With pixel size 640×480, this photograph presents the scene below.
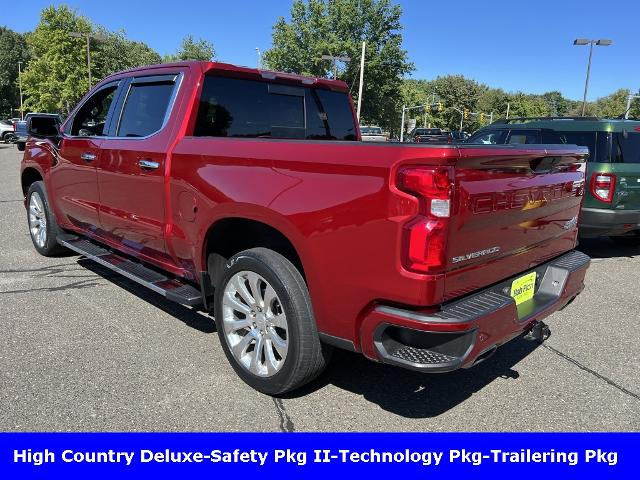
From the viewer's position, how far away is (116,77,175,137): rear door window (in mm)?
3844

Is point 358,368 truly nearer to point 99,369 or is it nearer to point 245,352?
point 245,352

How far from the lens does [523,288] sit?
9.76ft

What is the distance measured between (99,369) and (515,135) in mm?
6810

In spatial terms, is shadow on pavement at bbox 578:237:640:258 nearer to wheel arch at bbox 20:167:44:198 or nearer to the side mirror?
the side mirror

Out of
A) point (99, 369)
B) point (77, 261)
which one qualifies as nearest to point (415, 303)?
point (99, 369)

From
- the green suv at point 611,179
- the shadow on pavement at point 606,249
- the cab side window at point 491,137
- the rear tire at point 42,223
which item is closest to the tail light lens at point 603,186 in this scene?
the green suv at point 611,179

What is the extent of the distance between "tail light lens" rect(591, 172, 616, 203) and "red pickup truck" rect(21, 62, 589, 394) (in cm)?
344

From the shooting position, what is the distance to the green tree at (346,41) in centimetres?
5091

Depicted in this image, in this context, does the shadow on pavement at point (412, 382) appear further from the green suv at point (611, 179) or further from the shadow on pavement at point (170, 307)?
the green suv at point (611, 179)

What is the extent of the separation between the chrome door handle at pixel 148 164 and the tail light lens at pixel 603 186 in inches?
212

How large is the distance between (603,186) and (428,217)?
5237 mm

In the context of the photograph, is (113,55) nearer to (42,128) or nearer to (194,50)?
(194,50)

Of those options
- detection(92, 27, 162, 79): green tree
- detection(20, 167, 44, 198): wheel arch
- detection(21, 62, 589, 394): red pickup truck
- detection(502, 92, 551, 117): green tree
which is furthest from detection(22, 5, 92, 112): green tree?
detection(502, 92, 551, 117): green tree

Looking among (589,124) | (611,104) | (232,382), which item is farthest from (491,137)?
(611,104)
